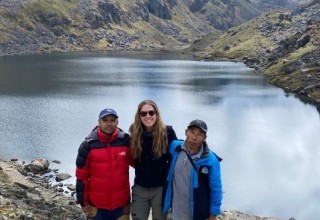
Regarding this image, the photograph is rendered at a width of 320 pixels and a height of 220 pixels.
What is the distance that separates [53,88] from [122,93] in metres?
24.0

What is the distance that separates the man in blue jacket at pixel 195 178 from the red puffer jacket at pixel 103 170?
1982mm

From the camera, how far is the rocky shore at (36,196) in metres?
28.5

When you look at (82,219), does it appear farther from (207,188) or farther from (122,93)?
(122,93)

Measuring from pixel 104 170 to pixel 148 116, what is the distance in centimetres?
266

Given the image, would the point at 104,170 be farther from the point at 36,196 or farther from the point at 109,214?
the point at 36,196

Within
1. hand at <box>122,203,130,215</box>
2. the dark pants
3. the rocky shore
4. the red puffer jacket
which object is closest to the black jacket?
the red puffer jacket

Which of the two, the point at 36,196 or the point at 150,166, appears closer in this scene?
the point at 150,166

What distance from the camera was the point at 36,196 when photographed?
39.3 metres

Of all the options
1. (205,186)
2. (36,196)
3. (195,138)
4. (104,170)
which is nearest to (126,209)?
(104,170)

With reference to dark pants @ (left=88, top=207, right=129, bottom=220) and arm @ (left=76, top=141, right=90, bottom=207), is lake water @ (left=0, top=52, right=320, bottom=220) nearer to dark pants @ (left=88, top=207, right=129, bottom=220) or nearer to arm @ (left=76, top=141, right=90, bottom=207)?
dark pants @ (left=88, top=207, right=129, bottom=220)

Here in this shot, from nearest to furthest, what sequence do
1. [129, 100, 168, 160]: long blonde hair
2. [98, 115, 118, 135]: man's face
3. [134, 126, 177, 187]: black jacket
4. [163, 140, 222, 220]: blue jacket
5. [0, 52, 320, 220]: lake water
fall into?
[163, 140, 222, 220]: blue jacket < [129, 100, 168, 160]: long blonde hair < [134, 126, 177, 187]: black jacket < [98, 115, 118, 135]: man's face < [0, 52, 320, 220]: lake water

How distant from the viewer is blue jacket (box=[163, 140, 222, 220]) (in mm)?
14273

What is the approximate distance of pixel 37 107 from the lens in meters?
101

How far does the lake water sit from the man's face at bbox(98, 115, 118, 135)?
32.4 metres
